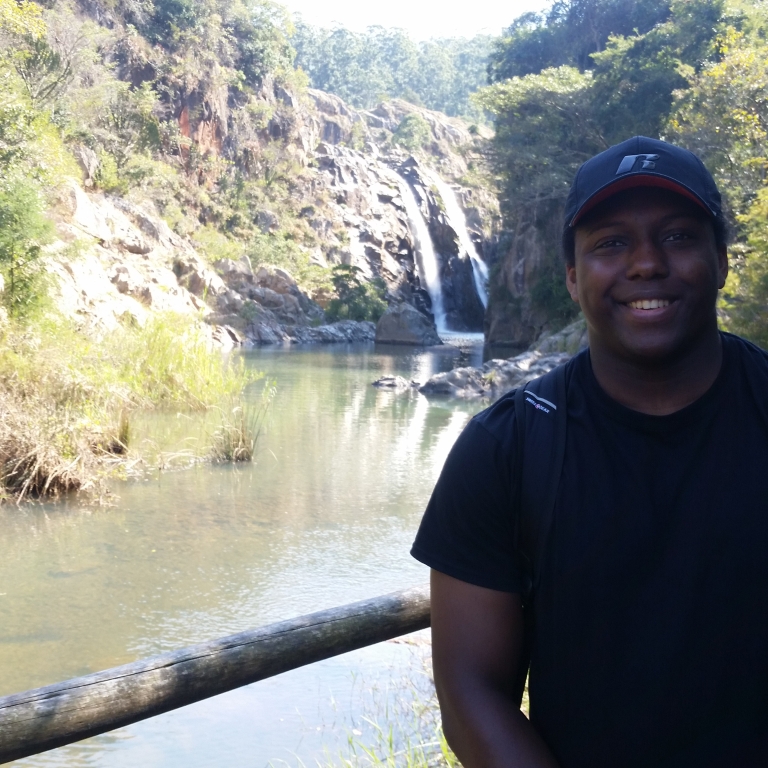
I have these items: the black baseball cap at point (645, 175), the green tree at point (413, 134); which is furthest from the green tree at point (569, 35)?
the black baseball cap at point (645, 175)

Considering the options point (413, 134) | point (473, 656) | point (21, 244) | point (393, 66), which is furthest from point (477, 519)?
point (393, 66)

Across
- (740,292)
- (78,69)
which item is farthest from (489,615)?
(78,69)

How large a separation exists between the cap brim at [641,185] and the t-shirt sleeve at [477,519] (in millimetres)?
431

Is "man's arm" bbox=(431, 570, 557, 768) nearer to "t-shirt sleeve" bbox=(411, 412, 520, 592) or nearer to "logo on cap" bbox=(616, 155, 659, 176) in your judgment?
"t-shirt sleeve" bbox=(411, 412, 520, 592)

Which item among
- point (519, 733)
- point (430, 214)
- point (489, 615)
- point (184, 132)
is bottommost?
point (519, 733)

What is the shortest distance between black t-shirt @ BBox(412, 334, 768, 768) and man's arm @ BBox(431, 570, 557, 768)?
4 centimetres

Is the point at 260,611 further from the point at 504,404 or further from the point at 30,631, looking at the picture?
the point at 504,404

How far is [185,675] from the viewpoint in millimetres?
1978

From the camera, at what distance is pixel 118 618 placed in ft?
18.6

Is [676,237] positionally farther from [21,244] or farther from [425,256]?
[425,256]

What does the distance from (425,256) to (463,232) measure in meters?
2.80

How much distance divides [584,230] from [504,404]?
0.34 metres

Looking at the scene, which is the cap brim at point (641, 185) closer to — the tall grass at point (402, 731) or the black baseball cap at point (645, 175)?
the black baseball cap at point (645, 175)

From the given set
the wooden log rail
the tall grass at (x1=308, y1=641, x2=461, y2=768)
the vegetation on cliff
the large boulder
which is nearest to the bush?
the large boulder
